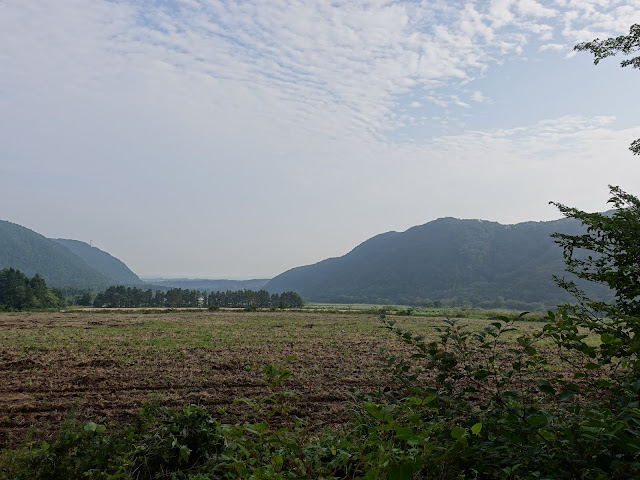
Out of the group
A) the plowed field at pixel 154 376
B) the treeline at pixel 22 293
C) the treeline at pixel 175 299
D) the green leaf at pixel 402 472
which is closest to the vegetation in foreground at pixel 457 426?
the green leaf at pixel 402 472

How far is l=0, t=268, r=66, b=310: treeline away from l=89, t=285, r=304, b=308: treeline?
2607cm

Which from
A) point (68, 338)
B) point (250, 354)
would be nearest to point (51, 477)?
point (250, 354)

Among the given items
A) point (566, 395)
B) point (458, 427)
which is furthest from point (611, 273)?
point (458, 427)

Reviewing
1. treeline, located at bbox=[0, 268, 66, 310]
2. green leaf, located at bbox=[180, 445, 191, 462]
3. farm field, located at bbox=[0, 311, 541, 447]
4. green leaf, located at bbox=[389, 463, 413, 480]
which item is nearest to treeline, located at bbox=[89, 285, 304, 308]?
treeline, located at bbox=[0, 268, 66, 310]

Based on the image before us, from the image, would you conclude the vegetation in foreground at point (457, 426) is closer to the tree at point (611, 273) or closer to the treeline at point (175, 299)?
the tree at point (611, 273)

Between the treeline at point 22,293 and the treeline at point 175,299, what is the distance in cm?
2607

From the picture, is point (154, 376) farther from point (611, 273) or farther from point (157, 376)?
point (611, 273)

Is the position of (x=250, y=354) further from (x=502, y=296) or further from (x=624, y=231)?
(x=502, y=296)

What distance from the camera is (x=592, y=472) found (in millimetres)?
1810

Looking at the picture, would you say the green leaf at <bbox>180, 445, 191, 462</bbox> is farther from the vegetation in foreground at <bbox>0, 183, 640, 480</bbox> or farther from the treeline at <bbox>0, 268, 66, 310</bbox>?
the treeline at <bbox>0, 268, 66, 310</bbox>

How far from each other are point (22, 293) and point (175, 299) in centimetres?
4102

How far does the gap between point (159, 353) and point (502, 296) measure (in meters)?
198

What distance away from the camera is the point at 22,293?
287 ft

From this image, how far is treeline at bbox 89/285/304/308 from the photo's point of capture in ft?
399
